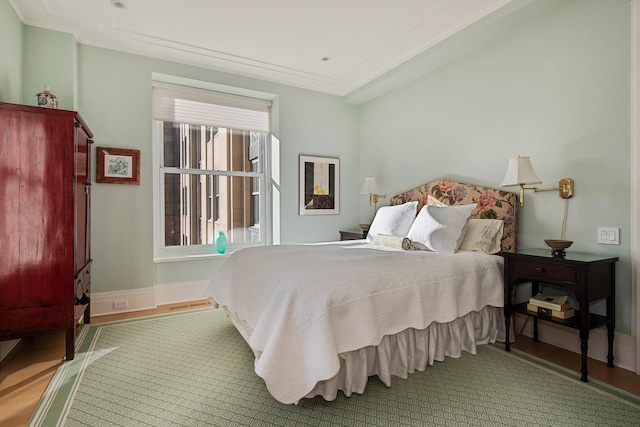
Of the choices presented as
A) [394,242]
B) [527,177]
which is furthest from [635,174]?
[394,242]

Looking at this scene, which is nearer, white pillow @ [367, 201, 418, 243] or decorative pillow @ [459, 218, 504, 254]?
decorative pillow @ [459, 218, 504, 254]

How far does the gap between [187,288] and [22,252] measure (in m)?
1.90

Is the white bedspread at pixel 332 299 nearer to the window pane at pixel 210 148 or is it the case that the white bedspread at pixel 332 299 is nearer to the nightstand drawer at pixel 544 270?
the nightstand drawer at pixel 544 270

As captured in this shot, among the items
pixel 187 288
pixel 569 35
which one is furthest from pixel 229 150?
pixel 569 35

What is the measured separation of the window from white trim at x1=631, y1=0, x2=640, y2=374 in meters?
3.70

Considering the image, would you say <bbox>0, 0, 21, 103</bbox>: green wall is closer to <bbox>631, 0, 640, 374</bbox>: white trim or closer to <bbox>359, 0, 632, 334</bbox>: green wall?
<bbox>359, 0, 632, 334</bbox>: green wall

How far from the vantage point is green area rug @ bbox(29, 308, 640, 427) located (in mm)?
1690

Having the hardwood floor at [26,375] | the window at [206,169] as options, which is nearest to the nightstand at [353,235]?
the window at [206,169]

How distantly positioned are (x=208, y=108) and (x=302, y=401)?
361 centimetres

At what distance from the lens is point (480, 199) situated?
10.4 ft

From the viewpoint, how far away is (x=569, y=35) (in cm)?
258

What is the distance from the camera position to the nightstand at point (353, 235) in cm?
439

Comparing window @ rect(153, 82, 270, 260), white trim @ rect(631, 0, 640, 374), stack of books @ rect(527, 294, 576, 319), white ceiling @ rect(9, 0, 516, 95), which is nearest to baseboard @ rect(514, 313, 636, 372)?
white trim @ rect(631, 0, 640, 374)

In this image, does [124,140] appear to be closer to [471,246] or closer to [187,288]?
[187,288]
